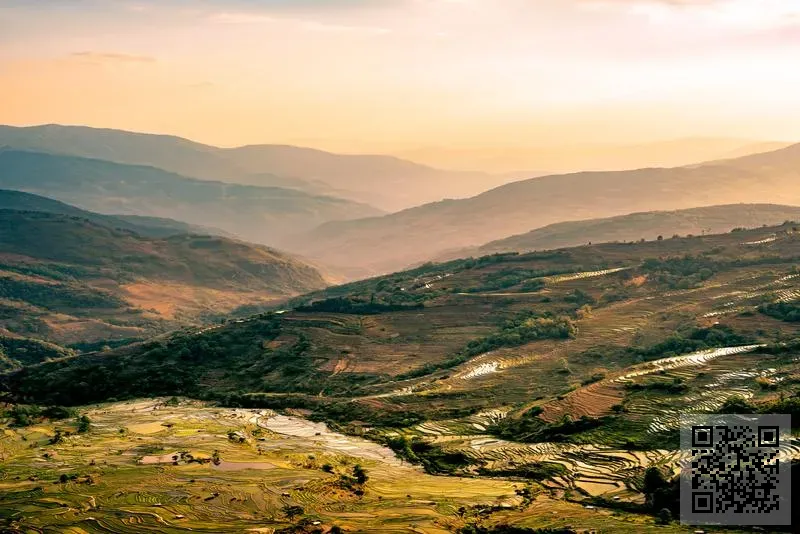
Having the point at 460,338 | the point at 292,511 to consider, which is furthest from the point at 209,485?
the point at 460,338

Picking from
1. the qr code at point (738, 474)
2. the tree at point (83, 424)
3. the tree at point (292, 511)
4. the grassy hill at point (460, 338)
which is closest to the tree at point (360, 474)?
the tree at point (292, 511)

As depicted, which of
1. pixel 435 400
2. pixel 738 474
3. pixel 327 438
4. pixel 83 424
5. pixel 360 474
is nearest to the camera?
pixel 738 474

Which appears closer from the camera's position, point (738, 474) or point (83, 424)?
point (738, 474)

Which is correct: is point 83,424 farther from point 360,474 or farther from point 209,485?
point 360,474

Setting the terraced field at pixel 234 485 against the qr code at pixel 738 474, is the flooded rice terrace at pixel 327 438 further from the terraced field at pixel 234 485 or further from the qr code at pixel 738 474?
the qr code at pixel 738 474

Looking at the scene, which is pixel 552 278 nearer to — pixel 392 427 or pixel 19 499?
pixel 392 427

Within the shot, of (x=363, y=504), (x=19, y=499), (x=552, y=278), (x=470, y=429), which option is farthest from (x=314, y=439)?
(x=552, y=278)

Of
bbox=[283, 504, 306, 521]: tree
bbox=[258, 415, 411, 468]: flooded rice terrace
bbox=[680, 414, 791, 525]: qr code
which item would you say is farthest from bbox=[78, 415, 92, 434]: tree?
bbox=[680, 414, 791, 525]: qr code

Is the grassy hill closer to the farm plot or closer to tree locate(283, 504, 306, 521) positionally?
the farm plot
